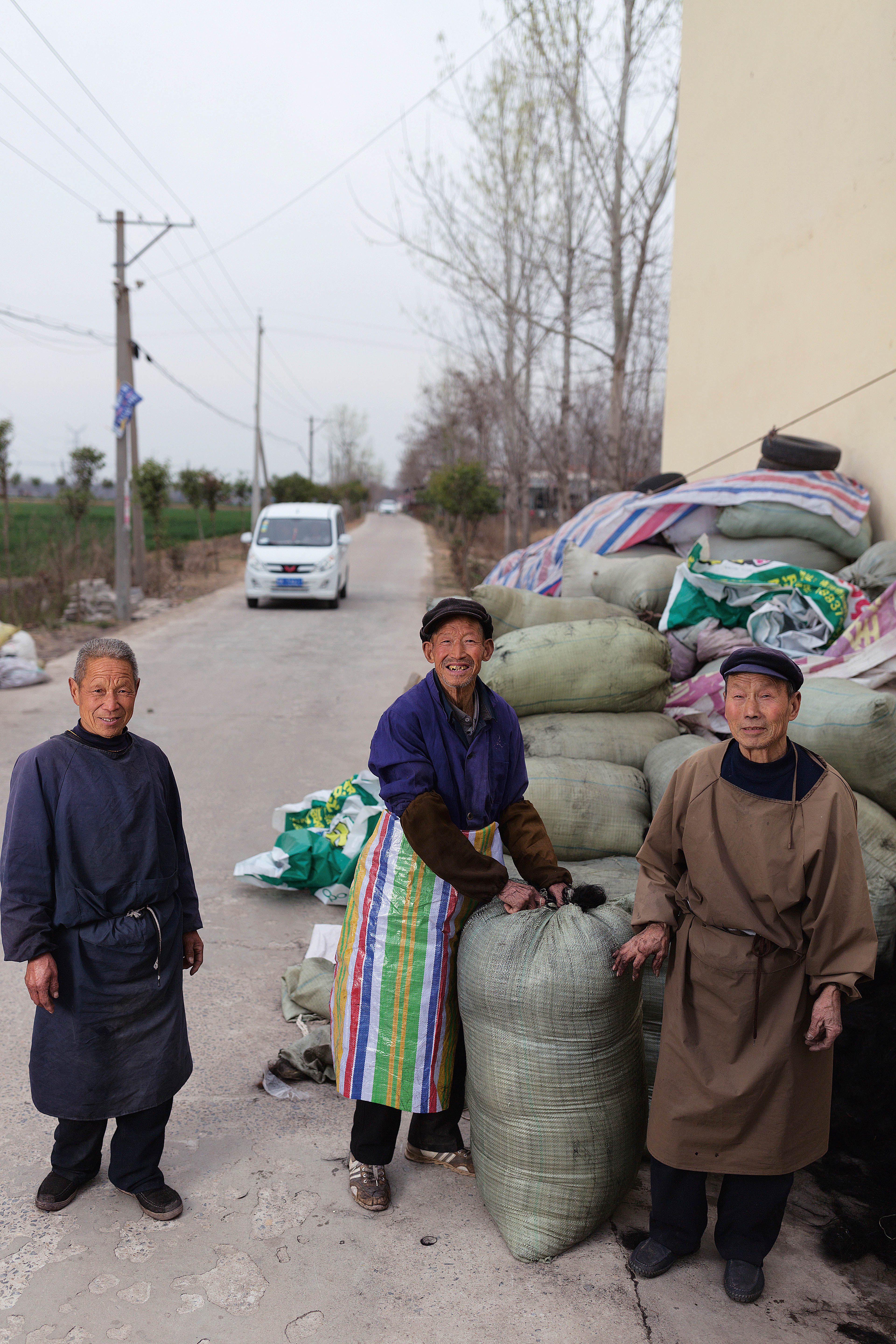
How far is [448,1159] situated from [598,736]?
1970 mm

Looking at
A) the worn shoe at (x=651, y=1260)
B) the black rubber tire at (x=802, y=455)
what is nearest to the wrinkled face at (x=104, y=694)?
the worn shoe at (x=651, y=1260)

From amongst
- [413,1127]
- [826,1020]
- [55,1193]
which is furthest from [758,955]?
[55,1193]

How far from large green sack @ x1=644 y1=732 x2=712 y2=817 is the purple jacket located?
4.72ft

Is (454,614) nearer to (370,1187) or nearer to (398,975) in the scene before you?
(398,975)

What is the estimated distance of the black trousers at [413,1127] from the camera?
2.59 metres

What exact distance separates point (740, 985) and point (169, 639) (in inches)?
436

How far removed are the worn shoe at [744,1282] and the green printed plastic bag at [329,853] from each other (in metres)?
2.49

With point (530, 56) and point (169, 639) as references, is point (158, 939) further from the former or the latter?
point (530, 56)

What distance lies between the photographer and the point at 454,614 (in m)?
2.41

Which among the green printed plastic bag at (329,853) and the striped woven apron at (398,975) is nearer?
the striped woven apron at (398,975)

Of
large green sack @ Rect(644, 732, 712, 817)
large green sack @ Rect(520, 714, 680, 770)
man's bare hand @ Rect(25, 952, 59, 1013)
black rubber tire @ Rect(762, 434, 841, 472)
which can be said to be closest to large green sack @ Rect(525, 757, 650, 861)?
large green sack @ Rect(644, 732, 712, 817)

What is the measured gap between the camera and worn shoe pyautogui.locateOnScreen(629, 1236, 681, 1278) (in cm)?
233

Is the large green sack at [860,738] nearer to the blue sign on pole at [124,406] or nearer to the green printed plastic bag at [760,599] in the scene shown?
the green printed plastic bag at [760,599]

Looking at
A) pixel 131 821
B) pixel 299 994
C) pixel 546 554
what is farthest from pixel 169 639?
pixel 131 821
